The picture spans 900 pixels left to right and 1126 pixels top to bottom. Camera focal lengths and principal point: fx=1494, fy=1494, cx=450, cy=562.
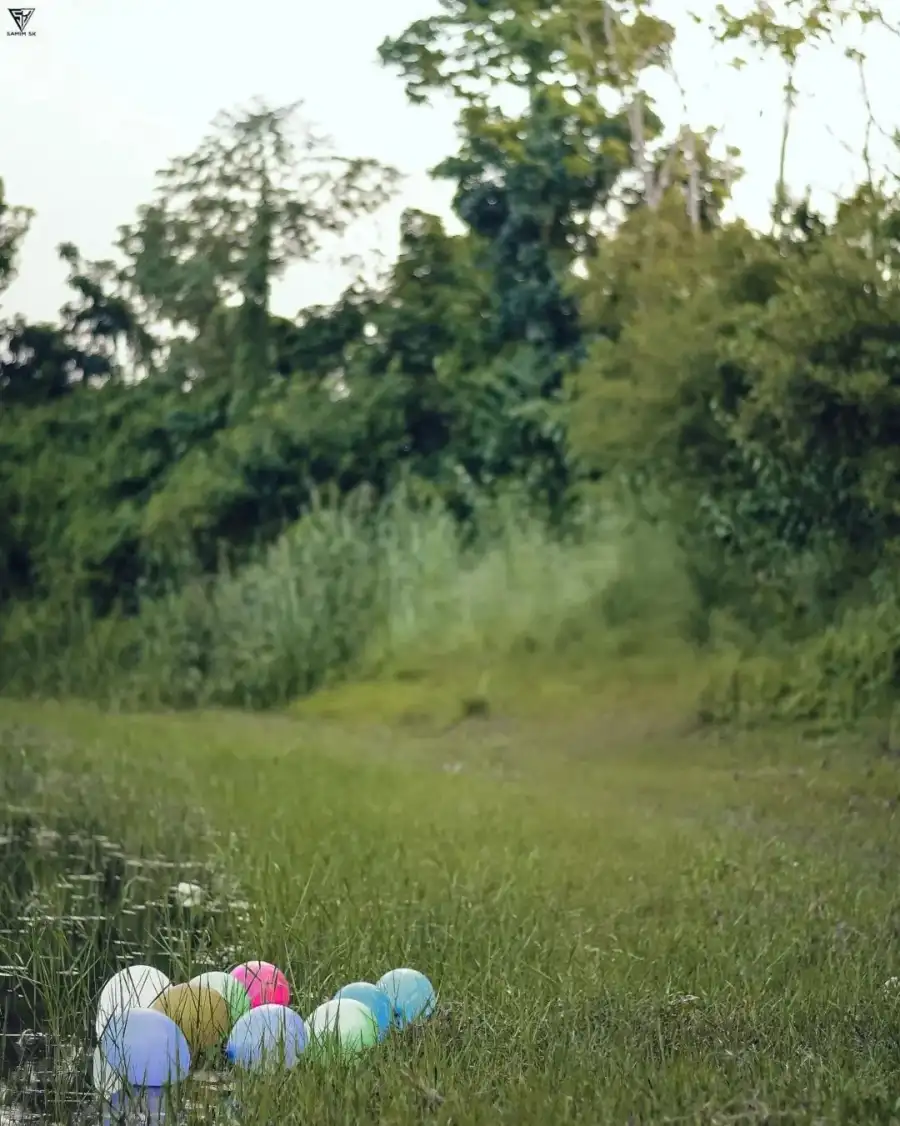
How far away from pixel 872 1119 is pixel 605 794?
1606 millimetres

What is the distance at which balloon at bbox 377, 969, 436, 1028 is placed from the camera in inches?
94.2

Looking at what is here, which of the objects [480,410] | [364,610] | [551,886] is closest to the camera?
[551,886]

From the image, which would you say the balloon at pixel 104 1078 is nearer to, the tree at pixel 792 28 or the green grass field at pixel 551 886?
the green grass field at pixel 551 886

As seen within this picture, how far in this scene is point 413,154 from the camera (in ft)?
12.7

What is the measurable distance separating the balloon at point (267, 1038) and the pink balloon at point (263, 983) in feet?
0.55

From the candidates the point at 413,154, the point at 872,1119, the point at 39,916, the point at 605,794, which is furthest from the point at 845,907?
the point at 413,154

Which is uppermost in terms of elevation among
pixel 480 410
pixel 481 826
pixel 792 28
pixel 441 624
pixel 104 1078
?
pixel 792 28

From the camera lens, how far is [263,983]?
8.05 ft

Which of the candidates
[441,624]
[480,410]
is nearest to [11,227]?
[480,410]

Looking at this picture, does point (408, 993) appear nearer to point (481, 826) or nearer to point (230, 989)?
point (230, 989)

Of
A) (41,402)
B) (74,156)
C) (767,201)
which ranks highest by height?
(74,156)

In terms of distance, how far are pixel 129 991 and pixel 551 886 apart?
97 cm

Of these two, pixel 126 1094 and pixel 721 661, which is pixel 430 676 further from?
pixel 126 1094

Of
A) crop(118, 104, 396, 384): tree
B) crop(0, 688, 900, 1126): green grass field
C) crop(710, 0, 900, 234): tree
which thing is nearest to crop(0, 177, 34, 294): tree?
crop(118, 104, 396, 384): tree
